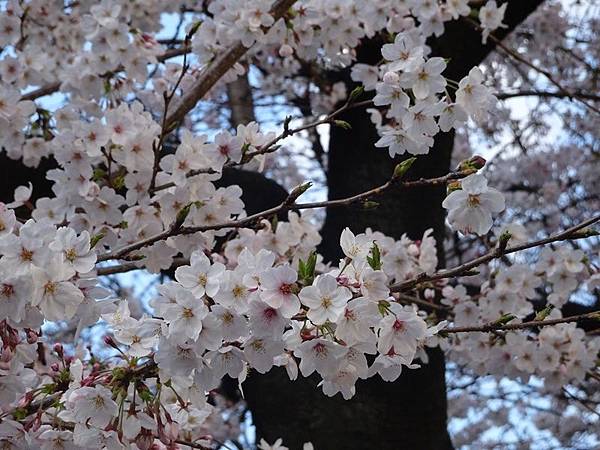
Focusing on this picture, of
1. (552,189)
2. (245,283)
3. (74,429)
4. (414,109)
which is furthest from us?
(552,189)

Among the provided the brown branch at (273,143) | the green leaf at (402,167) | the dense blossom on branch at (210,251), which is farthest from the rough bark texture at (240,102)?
the green leaf at (402,167)

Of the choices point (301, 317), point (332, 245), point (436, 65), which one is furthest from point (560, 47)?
point (301, 317)

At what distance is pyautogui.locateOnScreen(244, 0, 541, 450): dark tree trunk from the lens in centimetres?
241

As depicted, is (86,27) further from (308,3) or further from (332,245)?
(332,245)

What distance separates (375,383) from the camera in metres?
2.44

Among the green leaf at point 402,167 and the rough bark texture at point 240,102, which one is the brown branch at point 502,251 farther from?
the rough bark texture at point 240,102

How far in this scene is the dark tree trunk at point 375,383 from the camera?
7.91 ft

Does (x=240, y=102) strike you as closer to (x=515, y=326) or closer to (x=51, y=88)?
(x=51, y=88)

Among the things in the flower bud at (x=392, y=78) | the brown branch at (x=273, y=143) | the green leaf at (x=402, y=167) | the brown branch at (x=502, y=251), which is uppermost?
the flower bud at (x=392, y=78)

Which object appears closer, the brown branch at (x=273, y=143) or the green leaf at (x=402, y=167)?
the green leaf at (x=402, y=167)

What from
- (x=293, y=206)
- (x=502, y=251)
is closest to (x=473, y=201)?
(x=502, y=251)

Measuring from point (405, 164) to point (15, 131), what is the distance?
147 centimetres

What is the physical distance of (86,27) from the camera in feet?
8.31

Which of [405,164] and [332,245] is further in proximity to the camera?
→ [332,245]
